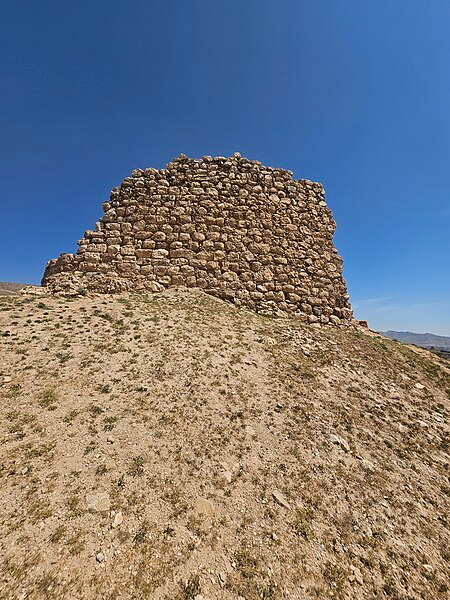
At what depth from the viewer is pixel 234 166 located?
16.3 meters

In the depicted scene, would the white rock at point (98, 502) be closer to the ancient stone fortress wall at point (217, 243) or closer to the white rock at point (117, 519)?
the white rock at point (117, 519)

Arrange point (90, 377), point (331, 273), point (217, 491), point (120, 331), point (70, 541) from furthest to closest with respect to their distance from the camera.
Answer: point (331, 273) → point (120, 331) → point (90, 377) → point (217, 491) → point (70, 541)

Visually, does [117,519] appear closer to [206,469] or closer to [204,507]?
[204,507]

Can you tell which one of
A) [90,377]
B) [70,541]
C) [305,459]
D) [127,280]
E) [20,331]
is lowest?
[70,541]

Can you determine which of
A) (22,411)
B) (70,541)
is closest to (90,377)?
(22,411)

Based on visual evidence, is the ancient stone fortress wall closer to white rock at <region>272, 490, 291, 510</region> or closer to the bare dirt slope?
the bare dirt slope

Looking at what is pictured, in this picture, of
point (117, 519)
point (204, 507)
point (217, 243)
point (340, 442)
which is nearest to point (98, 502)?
point (117, 519)

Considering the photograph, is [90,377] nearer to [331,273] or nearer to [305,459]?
[305,459]

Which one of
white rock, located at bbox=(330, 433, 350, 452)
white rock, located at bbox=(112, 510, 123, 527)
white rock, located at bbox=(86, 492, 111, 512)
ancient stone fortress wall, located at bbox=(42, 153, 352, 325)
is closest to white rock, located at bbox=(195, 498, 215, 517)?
white rock, located at bbox=(112, 510, 123, 527)

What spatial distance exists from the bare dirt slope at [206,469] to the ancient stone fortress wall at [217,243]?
15.4ft

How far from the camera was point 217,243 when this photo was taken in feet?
48.9

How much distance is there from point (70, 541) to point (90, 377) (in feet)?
12.7

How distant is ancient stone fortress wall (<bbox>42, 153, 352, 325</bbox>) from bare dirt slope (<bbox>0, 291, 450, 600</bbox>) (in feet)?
15.4

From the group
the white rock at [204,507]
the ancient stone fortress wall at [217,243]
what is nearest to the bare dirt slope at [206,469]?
the white rock at [204,507]
